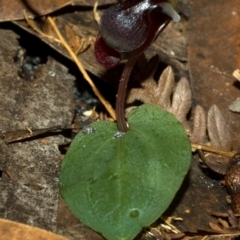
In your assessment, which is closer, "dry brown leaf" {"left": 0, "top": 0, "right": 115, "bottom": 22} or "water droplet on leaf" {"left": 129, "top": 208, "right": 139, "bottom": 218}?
"water droplet on leaf" {"left": 129, "top": 208, "right": 139, "bottom": 218}

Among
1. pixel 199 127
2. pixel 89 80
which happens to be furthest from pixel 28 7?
pixel 199 127

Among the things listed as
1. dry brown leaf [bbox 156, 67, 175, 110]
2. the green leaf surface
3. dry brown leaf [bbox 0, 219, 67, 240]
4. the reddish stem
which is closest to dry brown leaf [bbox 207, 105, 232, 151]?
dry brown leaf [bbox 156, 67, 175, 110]

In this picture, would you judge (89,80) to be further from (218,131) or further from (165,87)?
(218,131)

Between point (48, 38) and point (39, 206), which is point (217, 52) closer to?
point (48, 38)

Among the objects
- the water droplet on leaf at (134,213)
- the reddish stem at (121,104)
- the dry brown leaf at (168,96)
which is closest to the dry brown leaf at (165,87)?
the dry brown leaf at (168,96)

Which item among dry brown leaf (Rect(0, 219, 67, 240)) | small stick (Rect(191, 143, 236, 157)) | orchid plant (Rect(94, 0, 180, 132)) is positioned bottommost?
dry brown leaf (Rect(0, 219, 67, 240))

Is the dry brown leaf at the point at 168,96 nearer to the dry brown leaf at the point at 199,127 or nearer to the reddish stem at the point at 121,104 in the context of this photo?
the dry brown leaf at the point at 199,127

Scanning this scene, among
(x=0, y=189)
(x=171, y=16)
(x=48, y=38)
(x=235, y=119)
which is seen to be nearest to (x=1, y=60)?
(x=48, y=38)

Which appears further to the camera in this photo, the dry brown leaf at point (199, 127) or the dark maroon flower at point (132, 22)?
the dry brown leaf at point (199, 127)

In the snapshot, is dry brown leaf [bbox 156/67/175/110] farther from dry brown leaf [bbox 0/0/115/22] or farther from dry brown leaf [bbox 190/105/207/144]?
dry brown leaf [bbox 0/0/115/22]
